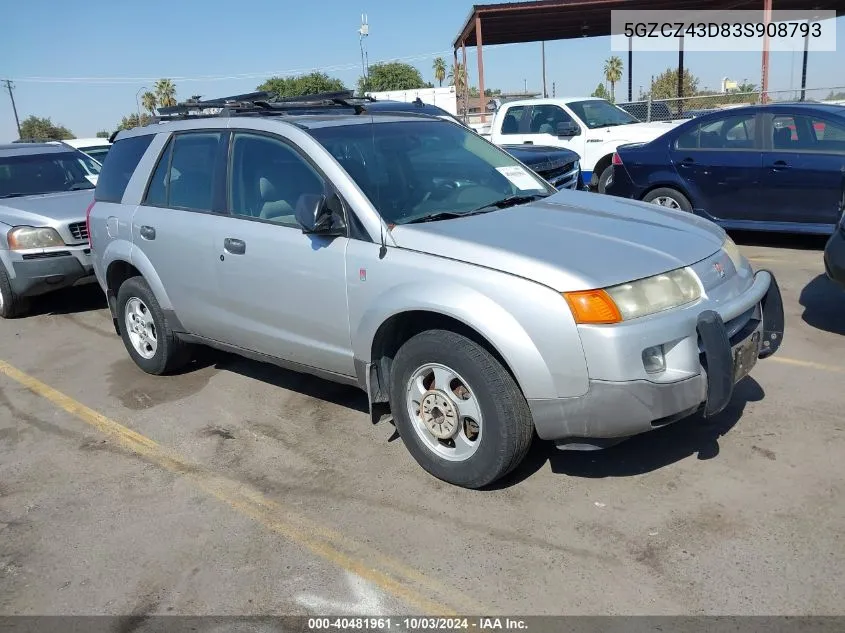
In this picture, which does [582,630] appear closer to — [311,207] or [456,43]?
[311,207]

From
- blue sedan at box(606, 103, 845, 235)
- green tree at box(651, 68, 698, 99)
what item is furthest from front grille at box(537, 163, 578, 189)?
green tree at box(651, 68, 698, 99)

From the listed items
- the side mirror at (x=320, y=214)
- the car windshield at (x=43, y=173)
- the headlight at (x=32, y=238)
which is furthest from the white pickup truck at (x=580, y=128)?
the side mirror at (x=320, y=214)

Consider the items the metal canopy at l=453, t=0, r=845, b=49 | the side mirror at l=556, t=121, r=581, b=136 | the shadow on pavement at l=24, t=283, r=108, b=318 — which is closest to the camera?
the shadow on pavement at l=24, t=283, r=108, b=318

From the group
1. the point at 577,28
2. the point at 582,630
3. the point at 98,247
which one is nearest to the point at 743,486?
the point at 582,630

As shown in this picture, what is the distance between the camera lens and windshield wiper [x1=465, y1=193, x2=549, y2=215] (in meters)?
4.21

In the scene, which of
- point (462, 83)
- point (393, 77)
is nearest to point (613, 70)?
point (393, 77)

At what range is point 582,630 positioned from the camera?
2768 millimetres

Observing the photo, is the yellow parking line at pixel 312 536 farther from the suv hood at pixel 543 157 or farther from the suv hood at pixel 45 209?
the suv hood at pixel 543 157

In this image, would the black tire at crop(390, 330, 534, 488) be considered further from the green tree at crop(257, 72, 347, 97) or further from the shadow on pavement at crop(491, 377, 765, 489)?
the green tree at crop(257, 72, 347, 97)

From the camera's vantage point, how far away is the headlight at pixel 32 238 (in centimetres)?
748

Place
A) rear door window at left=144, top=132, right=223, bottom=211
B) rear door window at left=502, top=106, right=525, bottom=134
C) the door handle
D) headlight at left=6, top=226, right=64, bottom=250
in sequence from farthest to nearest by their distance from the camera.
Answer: rear door window at left=502, top=106, right=525, bottom=134, headlight at left=6, top=226, right=64, bottom=250, rear door window at left=144, top=132, right=223, bottom=211, the door handle

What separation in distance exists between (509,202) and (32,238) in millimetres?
5347

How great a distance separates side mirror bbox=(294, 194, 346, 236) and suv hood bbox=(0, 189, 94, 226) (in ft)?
15.4

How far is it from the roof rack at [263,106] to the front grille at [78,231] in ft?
7.95
